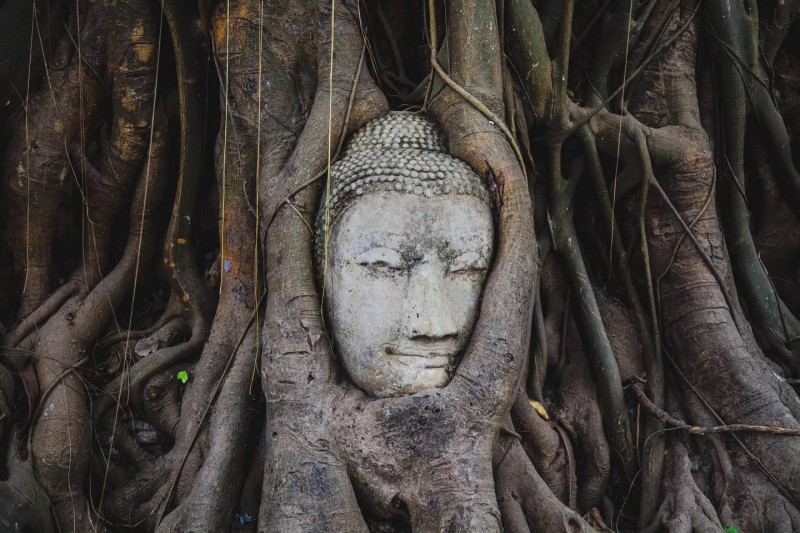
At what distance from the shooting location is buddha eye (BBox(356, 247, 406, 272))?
8.46 ft

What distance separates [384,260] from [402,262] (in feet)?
0.21

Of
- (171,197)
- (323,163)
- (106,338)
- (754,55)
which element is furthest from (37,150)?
(754,55)

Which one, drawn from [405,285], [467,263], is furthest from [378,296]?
[467,263]

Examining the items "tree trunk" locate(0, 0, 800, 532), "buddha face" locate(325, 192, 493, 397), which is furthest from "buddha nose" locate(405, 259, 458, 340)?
"tree trunk" locate(0, 0, 800, 532)

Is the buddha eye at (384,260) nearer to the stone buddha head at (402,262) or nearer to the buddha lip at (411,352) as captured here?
the stone buddha head at (402,262)

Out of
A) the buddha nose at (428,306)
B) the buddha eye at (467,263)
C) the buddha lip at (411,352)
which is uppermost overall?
the buddha eye at (467,263)

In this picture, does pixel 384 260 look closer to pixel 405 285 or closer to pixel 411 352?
pixel 405 285

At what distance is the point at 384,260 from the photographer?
8.46 ft

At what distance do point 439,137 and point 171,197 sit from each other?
144 cm

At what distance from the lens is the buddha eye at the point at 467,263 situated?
8.68 feet

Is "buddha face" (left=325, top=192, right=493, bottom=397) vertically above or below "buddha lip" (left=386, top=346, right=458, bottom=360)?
above

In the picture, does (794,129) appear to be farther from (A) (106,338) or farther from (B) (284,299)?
(A) (106,338)

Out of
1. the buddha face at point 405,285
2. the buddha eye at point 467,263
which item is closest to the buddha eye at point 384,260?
the buddha face at point 405,285

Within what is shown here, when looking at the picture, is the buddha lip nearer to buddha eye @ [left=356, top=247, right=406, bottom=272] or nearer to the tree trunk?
the tree trunk
